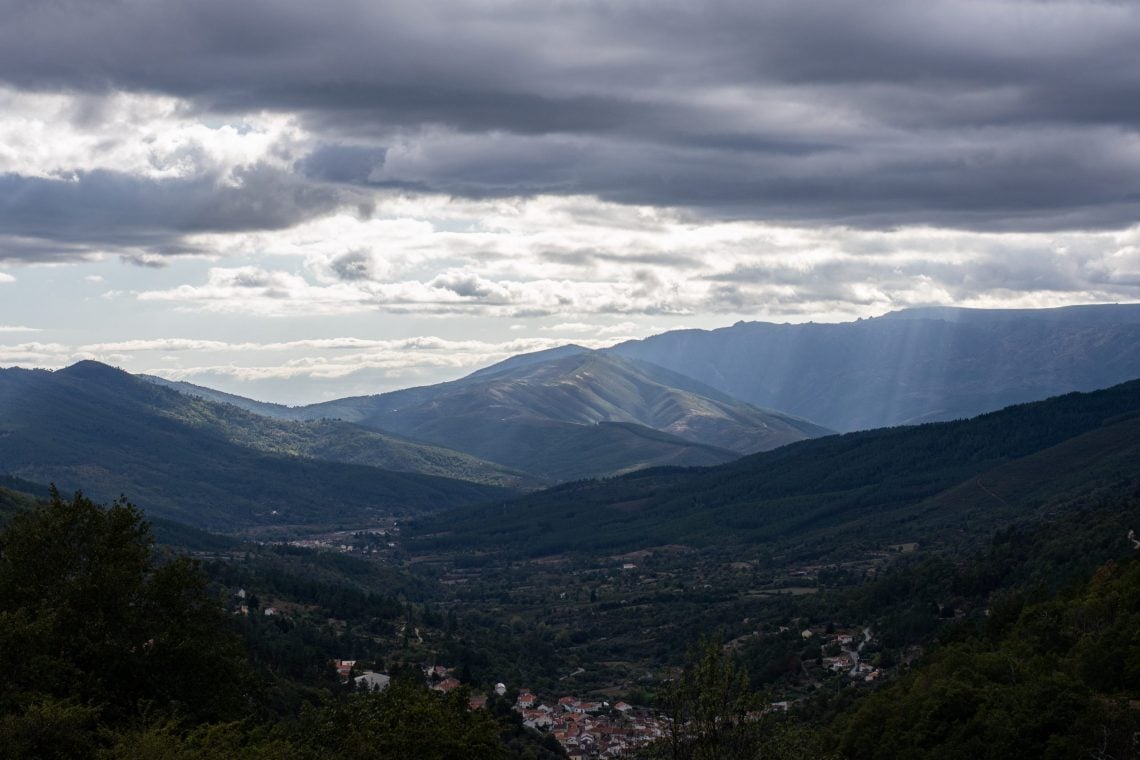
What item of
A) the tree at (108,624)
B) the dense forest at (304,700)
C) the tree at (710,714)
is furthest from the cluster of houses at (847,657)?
the tree at (710,714)

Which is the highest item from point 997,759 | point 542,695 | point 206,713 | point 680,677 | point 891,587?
point 680,677

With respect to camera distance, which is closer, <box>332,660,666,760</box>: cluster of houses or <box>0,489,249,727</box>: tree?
<box>0,489,249,727</box>: tree

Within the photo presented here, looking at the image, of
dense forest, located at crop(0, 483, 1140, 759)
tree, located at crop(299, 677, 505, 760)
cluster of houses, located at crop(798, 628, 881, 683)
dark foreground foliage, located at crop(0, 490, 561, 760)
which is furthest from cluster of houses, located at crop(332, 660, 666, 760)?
tree, located at crop(299, 677, 505, 760)

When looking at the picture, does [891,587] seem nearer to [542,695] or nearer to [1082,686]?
[542,695]

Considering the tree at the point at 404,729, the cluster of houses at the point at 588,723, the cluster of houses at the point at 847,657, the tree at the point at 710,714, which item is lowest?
the cluster of houses at the point at 588,723

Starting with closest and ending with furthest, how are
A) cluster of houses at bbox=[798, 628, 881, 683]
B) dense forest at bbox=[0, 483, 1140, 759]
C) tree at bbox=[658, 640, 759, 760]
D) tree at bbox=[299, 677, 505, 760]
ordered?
tree at bbox=[658, 640, 759, 760]
dense forest at bbox=[0, 483, 1140, 759]
tree at bbox=[299, 677, 505, 760]
cluster of houses at bbox=[798, 628, 881, 683]

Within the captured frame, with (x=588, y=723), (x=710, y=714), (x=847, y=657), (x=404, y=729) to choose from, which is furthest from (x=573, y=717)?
(x=710, y=714)

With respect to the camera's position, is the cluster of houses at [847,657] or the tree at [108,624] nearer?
the tree at [108,624]

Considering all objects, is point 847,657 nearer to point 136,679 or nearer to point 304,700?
point 304,700

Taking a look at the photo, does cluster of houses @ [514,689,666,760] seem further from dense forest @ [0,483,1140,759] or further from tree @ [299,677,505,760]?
tree @ [299,677,505,760]

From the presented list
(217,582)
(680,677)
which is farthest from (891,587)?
(680,677)

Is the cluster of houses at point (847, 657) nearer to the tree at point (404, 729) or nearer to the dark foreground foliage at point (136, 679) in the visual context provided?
the tree at point (404, 729)
